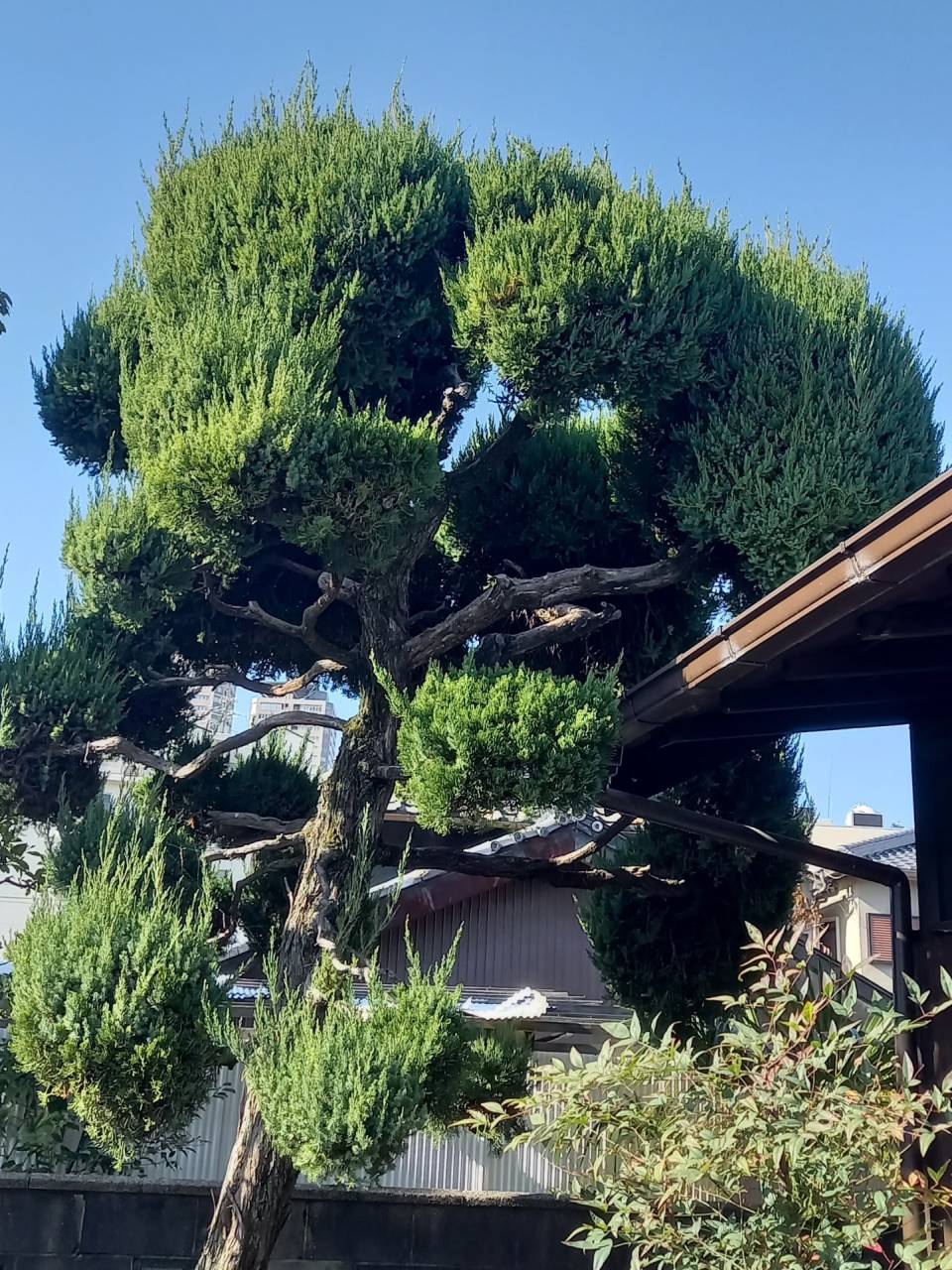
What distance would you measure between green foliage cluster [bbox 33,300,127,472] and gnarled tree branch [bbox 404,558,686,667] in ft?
6.79

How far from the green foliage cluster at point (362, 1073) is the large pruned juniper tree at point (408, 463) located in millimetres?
36

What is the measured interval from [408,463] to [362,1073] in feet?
8.46

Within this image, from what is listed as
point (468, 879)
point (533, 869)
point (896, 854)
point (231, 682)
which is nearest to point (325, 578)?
point (231, 682)

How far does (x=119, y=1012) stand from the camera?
4.53 m

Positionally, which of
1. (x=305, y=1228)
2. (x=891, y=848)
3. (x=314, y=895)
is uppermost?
(x=891, y=848)

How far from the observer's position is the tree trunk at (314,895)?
513 centimetres

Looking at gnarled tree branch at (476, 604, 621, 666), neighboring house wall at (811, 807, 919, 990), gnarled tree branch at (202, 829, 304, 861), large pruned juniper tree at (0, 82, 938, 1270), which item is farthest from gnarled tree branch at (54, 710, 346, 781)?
neighboring house wall at (811, 807, 919, 990)

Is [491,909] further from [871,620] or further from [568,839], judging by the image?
[871,620]

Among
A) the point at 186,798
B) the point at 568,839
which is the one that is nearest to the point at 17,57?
the point at 186,798

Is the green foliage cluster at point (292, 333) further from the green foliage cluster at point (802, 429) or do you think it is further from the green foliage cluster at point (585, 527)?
the green foliage cluster at point (802, 429)

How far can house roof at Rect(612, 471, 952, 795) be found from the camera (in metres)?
3.81

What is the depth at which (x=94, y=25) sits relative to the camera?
620 cm

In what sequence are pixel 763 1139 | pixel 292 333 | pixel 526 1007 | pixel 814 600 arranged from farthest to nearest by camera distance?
pixel 526 1007 → pixel 292 333 → pixel 814 600 → pixel 763 1139

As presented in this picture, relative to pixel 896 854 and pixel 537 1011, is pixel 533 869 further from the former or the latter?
pixel 896 854
